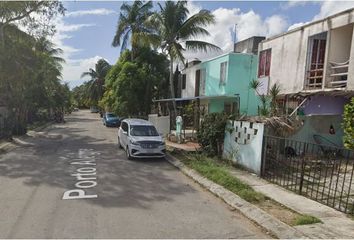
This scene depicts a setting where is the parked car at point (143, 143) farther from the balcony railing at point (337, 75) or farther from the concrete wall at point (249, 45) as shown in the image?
the concrete wall at point (249, 45)

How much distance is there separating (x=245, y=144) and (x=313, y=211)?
4603mm

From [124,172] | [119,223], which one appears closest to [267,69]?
[124,172]

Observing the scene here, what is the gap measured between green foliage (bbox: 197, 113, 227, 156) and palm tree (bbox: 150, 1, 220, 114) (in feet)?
35.6

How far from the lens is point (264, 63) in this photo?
18.5 m

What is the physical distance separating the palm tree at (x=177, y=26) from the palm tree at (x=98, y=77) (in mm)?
42130

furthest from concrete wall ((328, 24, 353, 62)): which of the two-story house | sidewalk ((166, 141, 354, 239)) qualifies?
sidewalk ((166, 141, 354, 239))

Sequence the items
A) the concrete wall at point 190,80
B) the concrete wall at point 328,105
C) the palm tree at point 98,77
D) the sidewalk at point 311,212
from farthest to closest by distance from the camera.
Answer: the palm tree at point 98,77 → the concrete wall at point 190,80 → the concrete wall at point 328,105 → the sidewalk at point 311,212

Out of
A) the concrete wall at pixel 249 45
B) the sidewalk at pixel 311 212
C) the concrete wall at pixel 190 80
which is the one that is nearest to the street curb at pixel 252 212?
the sidewalk at pixel 311 212

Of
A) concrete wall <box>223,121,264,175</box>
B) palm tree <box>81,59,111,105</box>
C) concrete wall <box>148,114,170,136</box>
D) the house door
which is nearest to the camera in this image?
concrete wall <box>223,121,264,175</box>

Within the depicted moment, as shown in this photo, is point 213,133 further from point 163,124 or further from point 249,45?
point 249,45

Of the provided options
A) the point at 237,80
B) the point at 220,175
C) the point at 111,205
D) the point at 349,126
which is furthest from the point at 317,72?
the point at 111,205

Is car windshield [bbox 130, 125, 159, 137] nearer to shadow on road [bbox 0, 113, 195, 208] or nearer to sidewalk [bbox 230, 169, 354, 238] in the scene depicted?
shadow on road [bbox 0, 113, 195, 208]

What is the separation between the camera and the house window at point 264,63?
18.1 metres

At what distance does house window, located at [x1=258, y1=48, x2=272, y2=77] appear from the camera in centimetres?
1808
